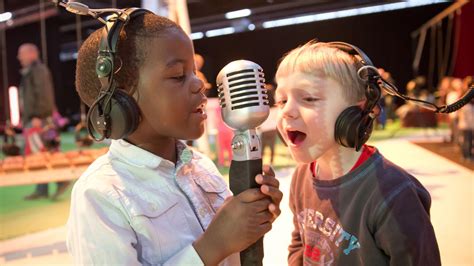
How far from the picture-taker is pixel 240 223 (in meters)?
0.64

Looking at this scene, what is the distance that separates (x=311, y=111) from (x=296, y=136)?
7 centimetres

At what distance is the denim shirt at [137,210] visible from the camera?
0.71 m

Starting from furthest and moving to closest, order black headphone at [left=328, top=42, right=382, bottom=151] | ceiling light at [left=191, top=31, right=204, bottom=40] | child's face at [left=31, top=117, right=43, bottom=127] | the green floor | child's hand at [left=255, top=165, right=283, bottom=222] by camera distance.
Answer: child's face at [left=31, top=117, right=43, bottom=127] < the green floor < ceiling light at [left=191, top=31, right=204, bottom=40] < black headphone at [left=328, top=42, right=382, bottom=151] < child's hand at [left=255, top=165, right=283, bottom=222]

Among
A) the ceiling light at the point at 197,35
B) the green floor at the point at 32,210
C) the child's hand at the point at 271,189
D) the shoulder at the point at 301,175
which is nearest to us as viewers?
the child's hand at the point at 271,189

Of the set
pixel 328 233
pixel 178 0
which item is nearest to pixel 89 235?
pixel 328 233

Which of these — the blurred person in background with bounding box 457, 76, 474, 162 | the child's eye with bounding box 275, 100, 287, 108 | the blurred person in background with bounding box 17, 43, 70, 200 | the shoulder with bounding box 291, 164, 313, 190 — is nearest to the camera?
the child's eye with bounding box 275, 100, 287, 108

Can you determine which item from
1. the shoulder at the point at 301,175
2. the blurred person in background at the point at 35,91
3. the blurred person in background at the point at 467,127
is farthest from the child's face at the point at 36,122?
the blurred person in background at the point at 467,127

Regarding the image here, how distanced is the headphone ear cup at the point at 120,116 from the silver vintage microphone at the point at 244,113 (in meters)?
0.18

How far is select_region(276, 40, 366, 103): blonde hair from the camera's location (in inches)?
37.3

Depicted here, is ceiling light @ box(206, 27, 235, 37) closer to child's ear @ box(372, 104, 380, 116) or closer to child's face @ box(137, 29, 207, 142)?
child's ear @ box(372, 104, 380, 116)

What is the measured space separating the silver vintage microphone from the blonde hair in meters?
0.32

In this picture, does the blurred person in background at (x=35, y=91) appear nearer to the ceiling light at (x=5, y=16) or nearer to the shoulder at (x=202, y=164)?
the ceiling light at (x=5, y=16)

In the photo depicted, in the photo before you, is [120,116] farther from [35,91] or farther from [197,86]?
[35,91]

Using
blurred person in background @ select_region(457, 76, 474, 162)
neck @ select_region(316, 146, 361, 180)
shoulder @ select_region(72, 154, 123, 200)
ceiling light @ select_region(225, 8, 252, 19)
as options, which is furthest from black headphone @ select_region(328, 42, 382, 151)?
blurred person in background @ select_region(457, 76, 474, 162)
